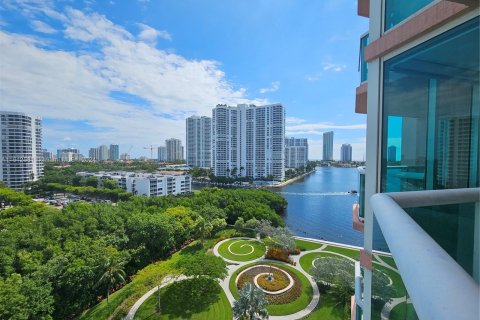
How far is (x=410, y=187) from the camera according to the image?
2223mm

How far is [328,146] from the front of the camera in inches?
4589

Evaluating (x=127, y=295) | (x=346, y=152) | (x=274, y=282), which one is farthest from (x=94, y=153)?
(x=274, y=282)

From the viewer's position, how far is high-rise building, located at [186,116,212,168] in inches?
2559

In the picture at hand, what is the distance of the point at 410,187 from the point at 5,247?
14504 millimetres

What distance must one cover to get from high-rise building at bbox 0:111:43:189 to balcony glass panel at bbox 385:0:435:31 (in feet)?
162

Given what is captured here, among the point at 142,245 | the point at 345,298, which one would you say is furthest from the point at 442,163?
the point at 142,245

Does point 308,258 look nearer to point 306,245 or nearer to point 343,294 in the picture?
point 306,245

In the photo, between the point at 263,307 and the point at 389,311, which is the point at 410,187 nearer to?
the point at 389,311

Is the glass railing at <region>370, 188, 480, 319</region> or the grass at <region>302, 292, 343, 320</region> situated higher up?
the glass railing at <region>370, 188, 480, 319</region>

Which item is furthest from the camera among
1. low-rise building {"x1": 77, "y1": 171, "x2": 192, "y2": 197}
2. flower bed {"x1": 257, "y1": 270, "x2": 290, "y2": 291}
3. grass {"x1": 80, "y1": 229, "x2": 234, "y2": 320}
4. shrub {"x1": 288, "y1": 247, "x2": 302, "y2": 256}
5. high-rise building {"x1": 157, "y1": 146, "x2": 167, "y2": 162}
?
high-rise building {"x1": 157, "y1": 146, "x2": 167, "y2": 162}

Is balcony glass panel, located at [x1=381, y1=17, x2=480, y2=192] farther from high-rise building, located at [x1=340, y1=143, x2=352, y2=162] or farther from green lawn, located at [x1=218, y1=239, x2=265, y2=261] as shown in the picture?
high-rise building, located at [x1=340, y1=143, x2=352, y2=162]

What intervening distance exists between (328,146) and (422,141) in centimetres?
12122

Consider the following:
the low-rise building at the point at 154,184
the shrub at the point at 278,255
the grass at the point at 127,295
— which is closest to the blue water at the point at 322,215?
the shrub at the point at 278,255

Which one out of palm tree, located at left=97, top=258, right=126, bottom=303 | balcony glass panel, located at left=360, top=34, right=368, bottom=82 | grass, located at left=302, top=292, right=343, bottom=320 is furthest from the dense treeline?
balcony glass panel, located at left=360, top=34, right=368, bottom=82
